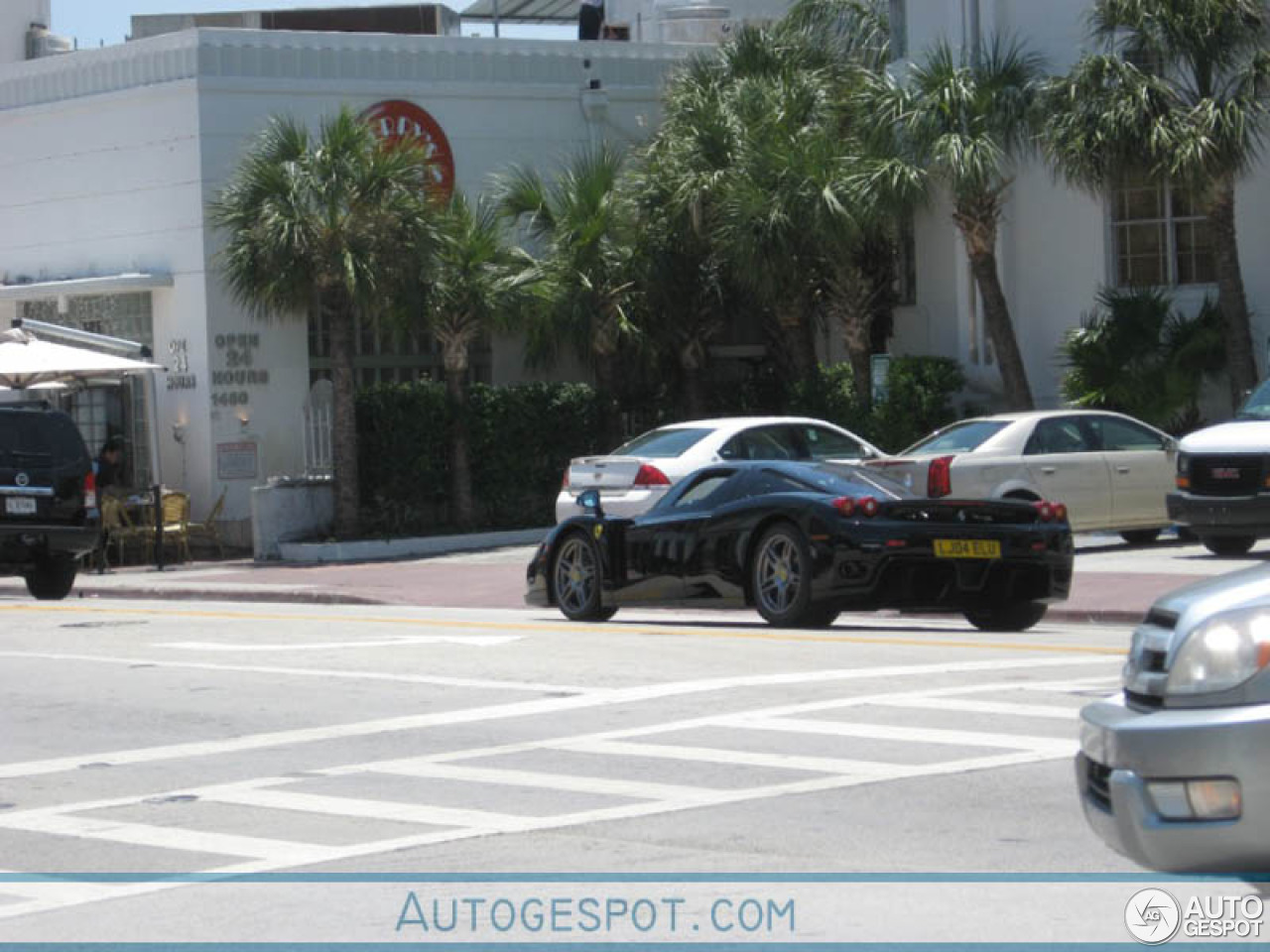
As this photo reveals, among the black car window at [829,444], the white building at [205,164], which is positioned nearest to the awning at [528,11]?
the white building at [205,164]

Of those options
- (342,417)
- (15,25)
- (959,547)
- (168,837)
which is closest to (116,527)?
(342,417)

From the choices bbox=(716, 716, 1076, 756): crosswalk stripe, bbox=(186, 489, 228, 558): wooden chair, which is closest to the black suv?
bbox=(186, 489, 228, 558): wooden chair

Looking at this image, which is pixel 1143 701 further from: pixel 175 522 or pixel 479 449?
pixel 175 522

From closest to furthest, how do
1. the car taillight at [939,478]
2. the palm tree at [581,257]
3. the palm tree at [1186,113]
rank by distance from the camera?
1. the car taillight at [939,478]
2. the palm tree at [1186,113]
3. the palm tree at [581,257]

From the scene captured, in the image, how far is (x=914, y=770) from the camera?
30.3 feet

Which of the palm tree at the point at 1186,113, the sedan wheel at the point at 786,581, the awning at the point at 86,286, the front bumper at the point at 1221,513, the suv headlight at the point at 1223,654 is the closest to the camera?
the suv headlight at the point at 1223,654

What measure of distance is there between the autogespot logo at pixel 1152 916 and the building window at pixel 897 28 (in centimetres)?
2681

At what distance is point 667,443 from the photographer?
2239 centimetres

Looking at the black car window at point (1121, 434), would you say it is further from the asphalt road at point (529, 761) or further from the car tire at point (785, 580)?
the car tire at point (785, 580)

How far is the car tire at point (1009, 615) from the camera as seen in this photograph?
15.7 m

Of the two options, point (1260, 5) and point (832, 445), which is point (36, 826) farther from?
point (1260, 5)

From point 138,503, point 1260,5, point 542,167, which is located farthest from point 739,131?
point 138,503

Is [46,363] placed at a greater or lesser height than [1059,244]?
lesser

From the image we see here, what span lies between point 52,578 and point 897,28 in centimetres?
1640
